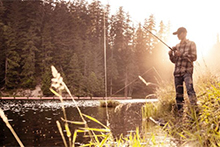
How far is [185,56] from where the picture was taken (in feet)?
17.8

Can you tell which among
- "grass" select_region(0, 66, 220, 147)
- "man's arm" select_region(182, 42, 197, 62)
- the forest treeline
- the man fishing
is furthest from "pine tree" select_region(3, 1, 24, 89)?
"grass" select_region(0, 66, 220, 147)

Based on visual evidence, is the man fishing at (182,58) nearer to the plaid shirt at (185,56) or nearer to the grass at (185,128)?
the plaid shirt at (185,56)

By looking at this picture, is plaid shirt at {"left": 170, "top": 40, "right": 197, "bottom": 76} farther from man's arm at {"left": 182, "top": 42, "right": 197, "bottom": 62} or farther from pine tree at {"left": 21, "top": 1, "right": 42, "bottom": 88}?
pine tree at {"left": 21, "top": 1, "right": 42, "bottom": 88}

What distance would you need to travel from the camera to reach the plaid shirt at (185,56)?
5.39 meters

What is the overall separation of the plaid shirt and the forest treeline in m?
24.1

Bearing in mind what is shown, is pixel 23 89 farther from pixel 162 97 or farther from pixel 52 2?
pixel 162 97

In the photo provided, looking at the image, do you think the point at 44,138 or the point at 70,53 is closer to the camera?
the point at 44,138

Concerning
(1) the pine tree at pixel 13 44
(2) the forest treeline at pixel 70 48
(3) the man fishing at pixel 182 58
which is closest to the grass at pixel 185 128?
(3) the man fishing at pixel 182 58

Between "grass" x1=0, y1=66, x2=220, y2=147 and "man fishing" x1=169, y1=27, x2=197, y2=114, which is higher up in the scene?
"man fishing" x1=169, y1=27, x2=197, y2=114

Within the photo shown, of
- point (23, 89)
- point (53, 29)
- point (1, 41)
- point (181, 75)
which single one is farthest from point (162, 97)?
point (53, 29)

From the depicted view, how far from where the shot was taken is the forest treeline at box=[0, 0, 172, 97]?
37.1 m

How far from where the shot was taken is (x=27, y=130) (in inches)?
333

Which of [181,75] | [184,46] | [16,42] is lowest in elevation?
[181,75]

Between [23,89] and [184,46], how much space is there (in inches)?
1325
